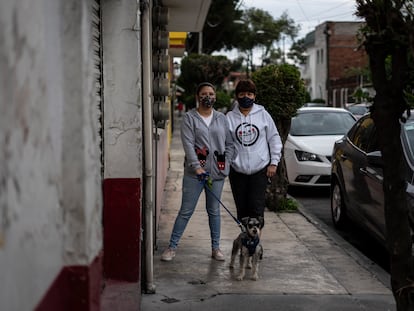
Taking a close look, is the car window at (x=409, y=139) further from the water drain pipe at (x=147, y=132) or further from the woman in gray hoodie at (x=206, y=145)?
the water drain pipe at (x=147, y=132)

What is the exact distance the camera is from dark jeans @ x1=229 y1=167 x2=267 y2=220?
6926mm

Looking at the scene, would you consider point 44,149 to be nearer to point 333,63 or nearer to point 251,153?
point 251,153

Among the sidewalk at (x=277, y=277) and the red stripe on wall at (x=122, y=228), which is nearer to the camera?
the red stripe on wall at (x=122, y=228)

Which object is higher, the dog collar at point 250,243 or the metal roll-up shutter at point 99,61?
the metal roll-up shutter at point 99,61

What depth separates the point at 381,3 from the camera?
351 centimetres

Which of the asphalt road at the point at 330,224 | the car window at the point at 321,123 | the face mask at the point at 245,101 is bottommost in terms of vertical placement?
the asphalt road at the point at 330,224

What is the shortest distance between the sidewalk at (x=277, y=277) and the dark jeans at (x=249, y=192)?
58 centimetres

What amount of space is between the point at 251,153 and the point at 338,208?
294 centimetres

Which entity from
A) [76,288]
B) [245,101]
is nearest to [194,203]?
[245,101]

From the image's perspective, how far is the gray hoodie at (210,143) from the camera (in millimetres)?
6895

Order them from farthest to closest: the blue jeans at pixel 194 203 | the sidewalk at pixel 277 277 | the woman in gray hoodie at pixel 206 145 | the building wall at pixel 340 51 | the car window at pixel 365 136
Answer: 1. the building wall at pixel 340 51
2. the car window at pixel 365 136
3. the blue jeans at pixel 194 203
4. the woman in gray hoodie at pixel 206 145
5. the sidewalk at pixel 277 277

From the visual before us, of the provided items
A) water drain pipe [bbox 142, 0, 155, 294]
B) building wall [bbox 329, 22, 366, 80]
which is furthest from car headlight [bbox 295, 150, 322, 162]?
building wall [bbox 329, 22, 366, 80]

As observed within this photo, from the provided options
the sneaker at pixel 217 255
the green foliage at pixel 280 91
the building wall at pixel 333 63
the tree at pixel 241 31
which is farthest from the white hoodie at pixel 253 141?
the building wall at pixel 333 63

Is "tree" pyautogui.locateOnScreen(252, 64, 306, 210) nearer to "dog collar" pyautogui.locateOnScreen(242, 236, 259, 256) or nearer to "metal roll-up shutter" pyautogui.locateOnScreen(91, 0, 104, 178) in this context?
"dog collar" pyautogui.locateOnScreen(242, 236, 259, 256)
